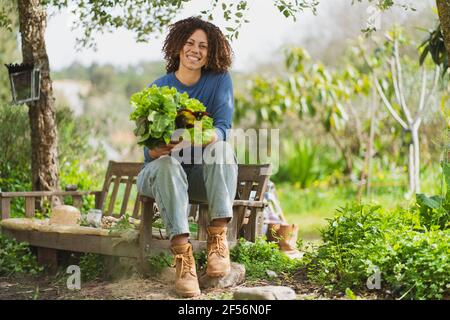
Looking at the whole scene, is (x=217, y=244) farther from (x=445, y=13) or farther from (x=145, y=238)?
(x=445, y=13)

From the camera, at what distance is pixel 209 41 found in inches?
156

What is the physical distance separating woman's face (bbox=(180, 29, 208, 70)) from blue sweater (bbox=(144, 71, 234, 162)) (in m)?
0.11

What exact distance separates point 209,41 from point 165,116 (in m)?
0.70

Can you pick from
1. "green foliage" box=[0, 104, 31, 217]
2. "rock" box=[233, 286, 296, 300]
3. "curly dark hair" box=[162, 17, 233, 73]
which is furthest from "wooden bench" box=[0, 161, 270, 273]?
"green foliage" box=[0, 104, 31, 217]

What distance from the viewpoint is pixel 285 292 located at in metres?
3.29

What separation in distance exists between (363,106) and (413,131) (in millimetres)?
4225

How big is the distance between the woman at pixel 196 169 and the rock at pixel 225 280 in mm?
66

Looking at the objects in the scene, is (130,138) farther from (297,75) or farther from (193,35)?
(193,35)

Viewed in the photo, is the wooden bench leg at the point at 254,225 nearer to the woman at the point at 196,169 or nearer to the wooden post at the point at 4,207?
the woman at the point at 196,169

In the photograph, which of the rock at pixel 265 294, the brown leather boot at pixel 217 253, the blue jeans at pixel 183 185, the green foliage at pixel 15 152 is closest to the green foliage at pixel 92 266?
the blue jeans at pixel 183 185

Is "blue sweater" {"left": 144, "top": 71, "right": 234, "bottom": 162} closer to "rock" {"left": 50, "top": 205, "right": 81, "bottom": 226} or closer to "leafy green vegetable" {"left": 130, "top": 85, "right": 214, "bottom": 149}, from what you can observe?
"leafy green vegetable" {"left": 130, "top": 85, "right": 214, "bottom": 149}

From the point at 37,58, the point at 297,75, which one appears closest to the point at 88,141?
the point at 37,58

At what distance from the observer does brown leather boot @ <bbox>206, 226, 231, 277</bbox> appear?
3613 millimetres
